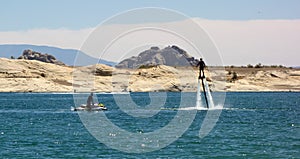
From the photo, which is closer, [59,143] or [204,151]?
[204,151]

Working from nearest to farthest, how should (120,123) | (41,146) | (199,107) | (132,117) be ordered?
1. (41,146)
2. (120,123)
3. (132,117)
4. (199,107)

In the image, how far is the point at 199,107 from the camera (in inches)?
3551

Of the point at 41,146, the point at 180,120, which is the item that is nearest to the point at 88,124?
→ the point at 180,120

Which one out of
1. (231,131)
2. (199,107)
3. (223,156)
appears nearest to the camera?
(223,156)

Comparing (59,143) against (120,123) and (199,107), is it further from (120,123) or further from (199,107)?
(199,107)

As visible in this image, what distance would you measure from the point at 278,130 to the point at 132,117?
960 inches

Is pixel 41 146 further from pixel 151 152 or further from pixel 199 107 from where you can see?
pixel 199 107

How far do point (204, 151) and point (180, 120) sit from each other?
2760 cm

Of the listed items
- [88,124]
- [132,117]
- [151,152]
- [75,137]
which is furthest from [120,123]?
[151,152]

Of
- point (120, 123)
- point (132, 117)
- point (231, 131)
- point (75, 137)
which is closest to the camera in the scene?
point (75, 137)

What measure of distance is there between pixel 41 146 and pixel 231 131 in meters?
18.4

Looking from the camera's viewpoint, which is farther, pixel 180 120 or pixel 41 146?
pixel 180 120

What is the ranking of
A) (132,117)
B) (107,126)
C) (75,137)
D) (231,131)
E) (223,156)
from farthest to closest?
1. (132,117)
2. (107,126)
3. (231,131)
4. (75,137)
5. (223,156)

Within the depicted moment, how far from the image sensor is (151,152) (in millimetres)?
42344
